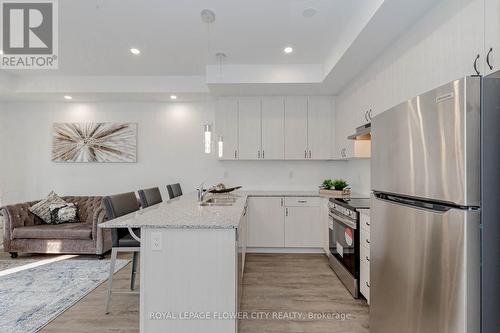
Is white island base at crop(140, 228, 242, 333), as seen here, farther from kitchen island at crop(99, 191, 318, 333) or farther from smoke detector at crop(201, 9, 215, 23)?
smoke detector at crop(201, 9, 215, 23)

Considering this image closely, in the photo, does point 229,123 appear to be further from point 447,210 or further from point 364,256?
point 447,210

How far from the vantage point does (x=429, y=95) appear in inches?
48.3

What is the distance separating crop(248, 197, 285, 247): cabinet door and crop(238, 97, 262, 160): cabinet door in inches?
31.0

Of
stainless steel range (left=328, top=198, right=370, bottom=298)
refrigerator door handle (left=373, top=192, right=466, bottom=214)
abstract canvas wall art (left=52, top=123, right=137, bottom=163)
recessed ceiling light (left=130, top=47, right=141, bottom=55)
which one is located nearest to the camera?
refrigerator door handle (left=373, top=192, right=466, bottom=214)

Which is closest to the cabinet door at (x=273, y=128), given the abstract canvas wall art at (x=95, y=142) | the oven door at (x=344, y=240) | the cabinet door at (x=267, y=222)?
the cabinet door at (x=267, y=222)

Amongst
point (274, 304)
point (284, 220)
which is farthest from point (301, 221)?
point (274, 304)

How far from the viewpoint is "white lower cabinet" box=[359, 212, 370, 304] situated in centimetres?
239

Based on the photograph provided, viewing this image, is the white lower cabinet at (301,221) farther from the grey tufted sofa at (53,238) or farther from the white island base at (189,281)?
the grey tufted sofa at (53,238)

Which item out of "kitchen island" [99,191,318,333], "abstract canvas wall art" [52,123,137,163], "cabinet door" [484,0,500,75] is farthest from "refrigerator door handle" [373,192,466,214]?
"abstract canvas wall art" [52,123,137,163]

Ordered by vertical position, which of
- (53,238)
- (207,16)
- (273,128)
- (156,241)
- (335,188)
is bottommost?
(53,238)

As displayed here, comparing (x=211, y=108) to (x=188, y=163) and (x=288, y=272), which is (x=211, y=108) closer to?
(x=188, y=163)

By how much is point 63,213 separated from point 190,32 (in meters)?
3.35

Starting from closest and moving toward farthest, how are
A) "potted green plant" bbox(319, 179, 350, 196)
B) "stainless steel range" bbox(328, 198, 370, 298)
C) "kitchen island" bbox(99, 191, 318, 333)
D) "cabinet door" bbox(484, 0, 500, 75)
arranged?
"cabinet door" bbox(484, 0, 500, 75), "kitchen island" bbox(99, 191, 318, 333), "stainless steel range" bbox(328, 198, 370, 298), "potted green plant" bbox(319, 179, 350, 196)

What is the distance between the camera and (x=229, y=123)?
14.2 feet
